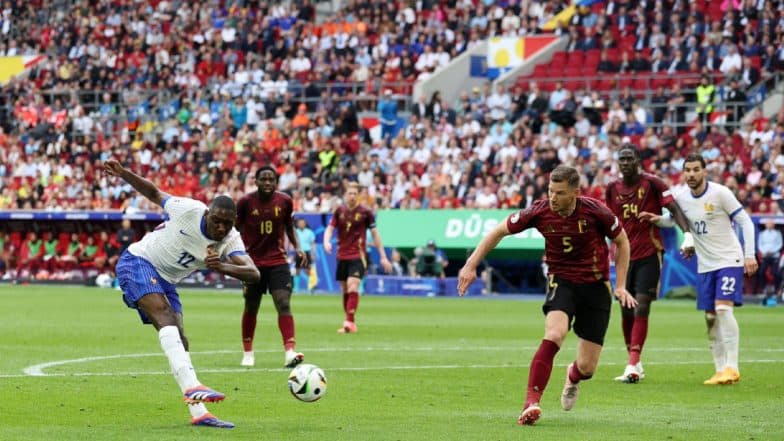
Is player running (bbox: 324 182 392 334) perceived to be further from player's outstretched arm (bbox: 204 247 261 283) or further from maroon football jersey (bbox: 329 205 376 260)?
player's outstretched arm (bbox: 204 247 261 283)

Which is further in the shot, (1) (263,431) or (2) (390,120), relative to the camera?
(2) (390,120)

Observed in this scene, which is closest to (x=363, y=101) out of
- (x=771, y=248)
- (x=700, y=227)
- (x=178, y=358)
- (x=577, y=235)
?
(x=771, y=248)

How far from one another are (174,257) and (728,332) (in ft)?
20.7

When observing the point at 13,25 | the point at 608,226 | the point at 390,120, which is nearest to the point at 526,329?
the point at 608,226

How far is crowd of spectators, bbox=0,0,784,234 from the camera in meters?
37.7

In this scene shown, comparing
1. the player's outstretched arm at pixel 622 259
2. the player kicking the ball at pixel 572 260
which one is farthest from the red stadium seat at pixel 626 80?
the player kicking the ball at pixel 572 260

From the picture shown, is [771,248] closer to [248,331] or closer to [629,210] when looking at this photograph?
[629,210]

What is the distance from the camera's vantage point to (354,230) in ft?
78.7

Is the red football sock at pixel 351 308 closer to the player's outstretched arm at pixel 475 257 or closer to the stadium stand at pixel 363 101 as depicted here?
the player's outstretched arm at pixel 475 257

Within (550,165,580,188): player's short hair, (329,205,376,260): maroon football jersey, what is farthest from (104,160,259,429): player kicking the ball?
(329,205,376,260): maroon football jersey

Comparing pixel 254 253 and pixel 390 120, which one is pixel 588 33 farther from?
pixel 254 253

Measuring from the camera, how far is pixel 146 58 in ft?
173

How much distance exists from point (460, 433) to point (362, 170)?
30897 millimetres

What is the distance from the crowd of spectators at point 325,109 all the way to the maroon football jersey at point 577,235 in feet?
70.0
